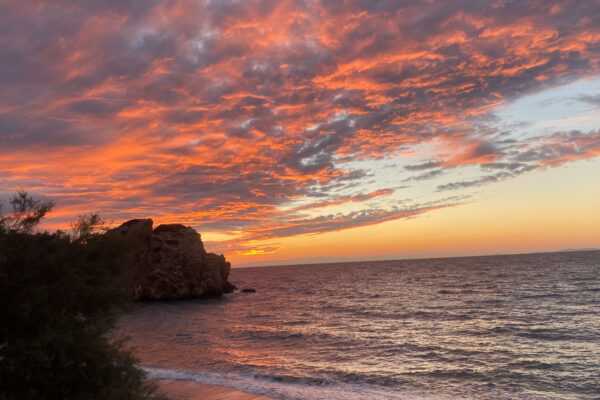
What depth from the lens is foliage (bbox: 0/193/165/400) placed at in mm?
8500

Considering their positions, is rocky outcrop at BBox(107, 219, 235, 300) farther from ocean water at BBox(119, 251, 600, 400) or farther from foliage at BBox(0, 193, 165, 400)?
foliage at BBox(0, 193, 165, 400)

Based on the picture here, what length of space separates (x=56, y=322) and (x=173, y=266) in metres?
60.2

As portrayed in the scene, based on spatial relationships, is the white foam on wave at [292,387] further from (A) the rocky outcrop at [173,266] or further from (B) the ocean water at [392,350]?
(A) the rocky outcrop at [173,266]

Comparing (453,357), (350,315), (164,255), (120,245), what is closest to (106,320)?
(120,245)

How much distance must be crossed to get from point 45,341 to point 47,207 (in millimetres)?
4121

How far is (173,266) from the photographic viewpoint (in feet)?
218

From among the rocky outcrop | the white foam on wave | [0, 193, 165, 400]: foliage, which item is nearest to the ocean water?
the white foam on wave

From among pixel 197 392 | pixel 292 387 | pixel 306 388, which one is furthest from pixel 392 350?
pixel 197 392

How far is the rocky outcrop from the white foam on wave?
1916 inches

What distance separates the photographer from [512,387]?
53.3 ft

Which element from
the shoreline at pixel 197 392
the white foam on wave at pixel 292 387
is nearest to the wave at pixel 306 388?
the white foam on wave at pixel 292 387

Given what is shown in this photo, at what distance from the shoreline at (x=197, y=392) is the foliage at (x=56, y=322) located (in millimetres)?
6078

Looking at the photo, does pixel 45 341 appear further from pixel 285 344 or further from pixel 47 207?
pixel 285 344

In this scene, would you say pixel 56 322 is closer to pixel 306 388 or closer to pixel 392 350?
pixel 306 388
